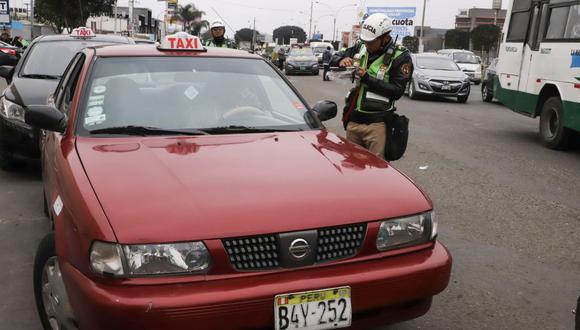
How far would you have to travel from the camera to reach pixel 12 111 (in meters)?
6.44

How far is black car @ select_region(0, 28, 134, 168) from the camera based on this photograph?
6.36 metres

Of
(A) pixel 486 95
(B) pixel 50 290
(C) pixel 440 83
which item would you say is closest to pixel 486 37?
(A) pixel 486 95

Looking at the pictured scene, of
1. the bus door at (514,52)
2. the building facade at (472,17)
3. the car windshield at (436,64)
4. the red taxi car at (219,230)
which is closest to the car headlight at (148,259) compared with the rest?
the red taxi car at (219,230)

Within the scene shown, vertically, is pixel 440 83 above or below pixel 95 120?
below

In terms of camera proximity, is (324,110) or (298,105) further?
(324,110)

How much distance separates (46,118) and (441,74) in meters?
16.3

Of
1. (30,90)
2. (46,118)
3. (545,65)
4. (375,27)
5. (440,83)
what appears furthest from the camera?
(440,83)

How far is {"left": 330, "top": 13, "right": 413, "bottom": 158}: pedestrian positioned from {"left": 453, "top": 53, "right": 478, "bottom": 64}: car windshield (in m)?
24.9

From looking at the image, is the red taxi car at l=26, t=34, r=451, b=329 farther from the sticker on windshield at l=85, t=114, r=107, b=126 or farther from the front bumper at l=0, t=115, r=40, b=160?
the front bumper at l=0, t=115, r=40, b=160

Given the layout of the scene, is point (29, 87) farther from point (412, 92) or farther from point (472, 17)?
point (472, 17)

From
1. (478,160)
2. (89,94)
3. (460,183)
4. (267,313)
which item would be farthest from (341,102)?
(267,313)

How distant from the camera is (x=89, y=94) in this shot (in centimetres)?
368

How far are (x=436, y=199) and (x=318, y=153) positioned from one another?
334 centimetres

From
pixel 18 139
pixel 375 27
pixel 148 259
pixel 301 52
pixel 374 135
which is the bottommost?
pixel 18 139
